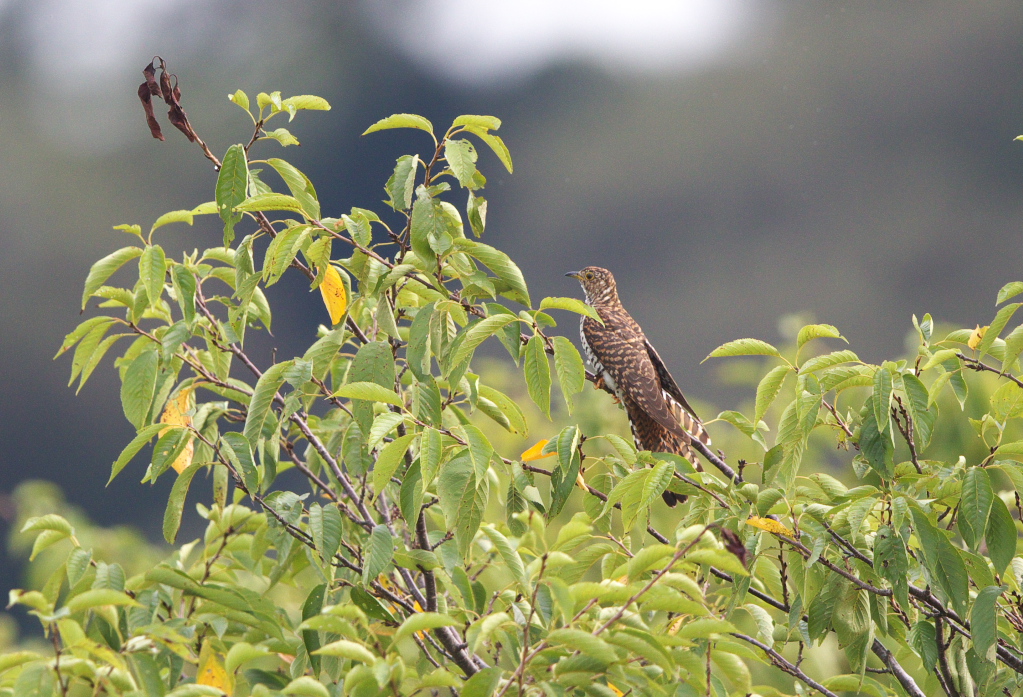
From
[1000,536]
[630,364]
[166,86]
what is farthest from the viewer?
[630,364]

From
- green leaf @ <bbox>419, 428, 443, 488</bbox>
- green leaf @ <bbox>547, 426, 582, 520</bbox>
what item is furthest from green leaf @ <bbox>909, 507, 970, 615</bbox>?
green leaf @ <bbox>419, 428, 443, 488</bbox>

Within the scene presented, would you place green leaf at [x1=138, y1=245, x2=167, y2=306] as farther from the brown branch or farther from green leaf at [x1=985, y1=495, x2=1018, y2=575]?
green leaf at [x1=985, y1=495, x2=1018, y2=575]

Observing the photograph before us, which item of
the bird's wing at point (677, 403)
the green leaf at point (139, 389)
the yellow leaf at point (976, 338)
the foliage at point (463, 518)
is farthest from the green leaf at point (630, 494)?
the bird's wing at point (677, 403)

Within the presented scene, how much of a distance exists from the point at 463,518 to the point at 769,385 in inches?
29.3

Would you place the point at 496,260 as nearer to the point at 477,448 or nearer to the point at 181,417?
the point at 477,448

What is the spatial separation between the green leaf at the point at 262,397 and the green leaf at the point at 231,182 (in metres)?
0.29

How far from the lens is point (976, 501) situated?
61.6 inches

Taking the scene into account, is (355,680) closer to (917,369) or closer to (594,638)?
(594,638)

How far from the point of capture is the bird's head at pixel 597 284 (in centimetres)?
459

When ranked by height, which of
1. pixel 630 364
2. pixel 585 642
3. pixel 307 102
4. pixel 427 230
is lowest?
pixel 585 642

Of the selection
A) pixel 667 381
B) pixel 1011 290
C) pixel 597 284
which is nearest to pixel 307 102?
pixel 1011 290

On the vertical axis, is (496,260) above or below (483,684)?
above

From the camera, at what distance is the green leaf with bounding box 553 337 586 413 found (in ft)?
5.27

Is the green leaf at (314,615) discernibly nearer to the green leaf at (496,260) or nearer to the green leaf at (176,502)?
the green leaf at (176,502)
